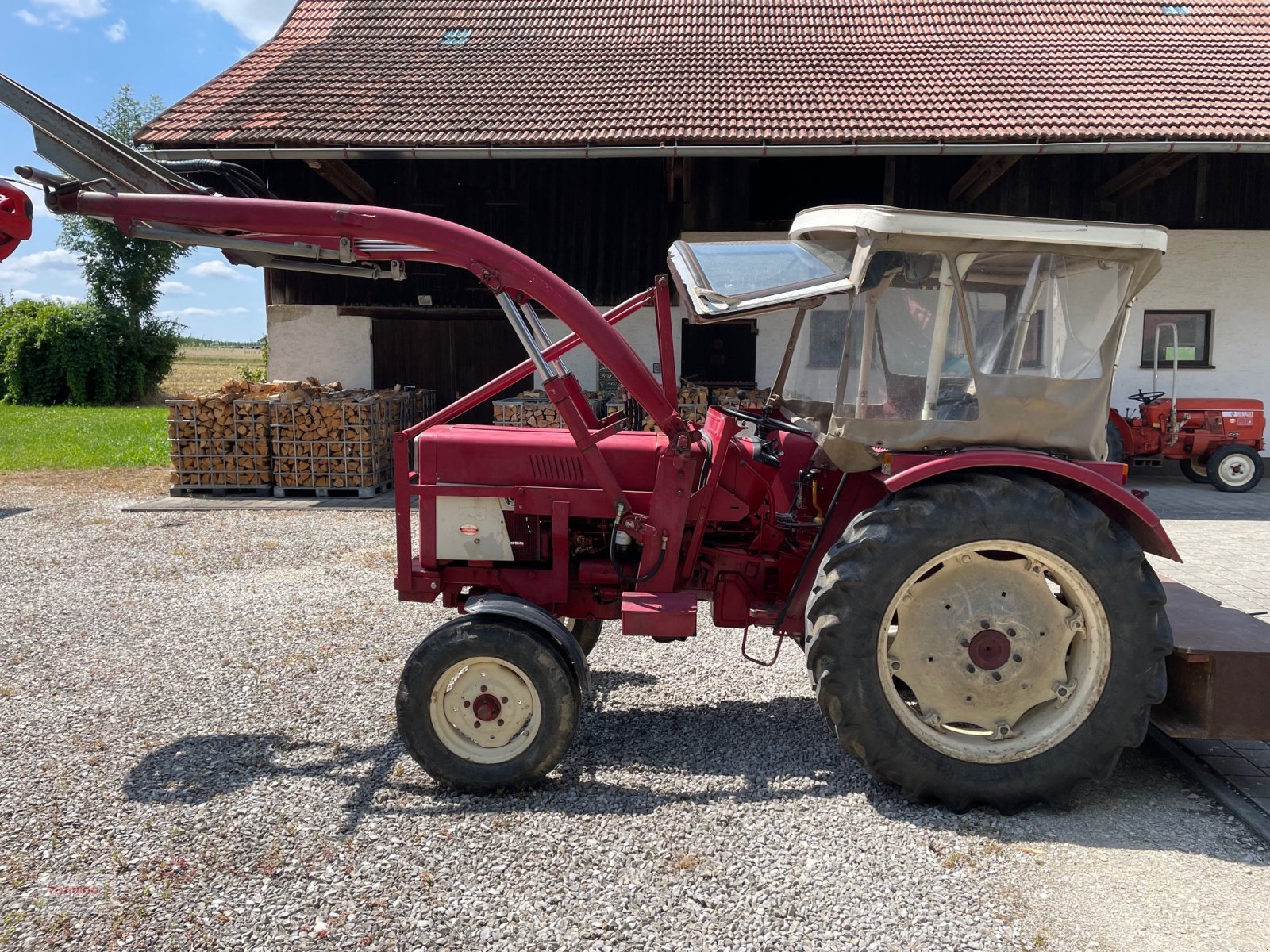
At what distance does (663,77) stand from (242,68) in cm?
618

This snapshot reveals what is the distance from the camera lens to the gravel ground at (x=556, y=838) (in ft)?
8.41

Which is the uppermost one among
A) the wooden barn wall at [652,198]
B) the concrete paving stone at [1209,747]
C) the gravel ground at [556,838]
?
the wooden barn wall at [652,198]

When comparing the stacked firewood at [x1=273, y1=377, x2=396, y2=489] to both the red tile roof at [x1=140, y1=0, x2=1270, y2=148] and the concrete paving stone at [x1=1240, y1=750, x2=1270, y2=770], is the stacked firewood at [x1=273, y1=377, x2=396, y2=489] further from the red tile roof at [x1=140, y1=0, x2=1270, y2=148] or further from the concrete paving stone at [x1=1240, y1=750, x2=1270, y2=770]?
the concrete paving stone at [x1=1240, y1=750, x2=1270, y2=770]

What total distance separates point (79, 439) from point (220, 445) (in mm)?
8159

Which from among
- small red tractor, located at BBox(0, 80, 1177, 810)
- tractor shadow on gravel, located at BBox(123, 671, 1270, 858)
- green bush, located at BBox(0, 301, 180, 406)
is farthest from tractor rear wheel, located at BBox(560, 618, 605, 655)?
green bush, located at BBox(0, 301, 180, 406)

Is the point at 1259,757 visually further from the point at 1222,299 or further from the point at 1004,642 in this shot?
the point at 1222,299

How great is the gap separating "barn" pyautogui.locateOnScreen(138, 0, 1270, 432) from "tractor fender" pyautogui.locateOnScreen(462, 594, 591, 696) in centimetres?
783

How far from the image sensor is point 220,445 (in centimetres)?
1028

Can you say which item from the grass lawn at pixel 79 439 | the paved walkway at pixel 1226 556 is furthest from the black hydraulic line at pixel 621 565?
the grass lawn at pixel 79 439

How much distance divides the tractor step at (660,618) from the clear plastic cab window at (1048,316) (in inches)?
56.9

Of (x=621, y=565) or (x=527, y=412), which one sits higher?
(x=527, y=412)

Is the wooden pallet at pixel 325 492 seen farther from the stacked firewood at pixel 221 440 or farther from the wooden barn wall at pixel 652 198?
the wooden barn wall at pixel 652 198

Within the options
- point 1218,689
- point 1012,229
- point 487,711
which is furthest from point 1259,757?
point 487,711

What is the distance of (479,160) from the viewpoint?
12.2 metres
